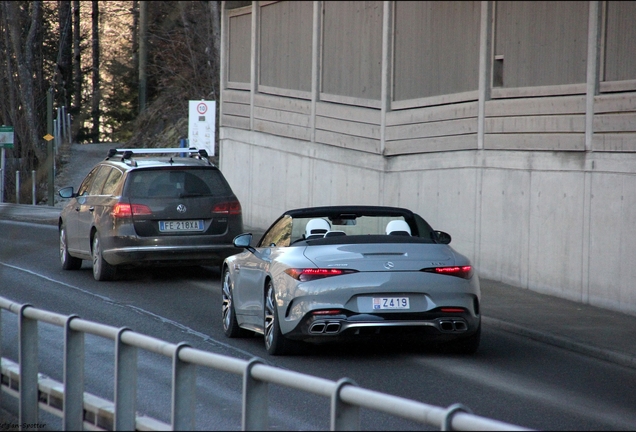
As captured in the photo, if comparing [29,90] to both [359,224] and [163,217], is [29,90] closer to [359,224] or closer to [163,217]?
[163,217]

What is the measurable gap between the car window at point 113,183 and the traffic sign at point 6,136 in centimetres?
2631

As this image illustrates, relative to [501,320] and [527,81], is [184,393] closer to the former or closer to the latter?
[501,320]

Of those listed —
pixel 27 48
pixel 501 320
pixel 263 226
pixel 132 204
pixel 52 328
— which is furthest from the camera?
pixel 27 48

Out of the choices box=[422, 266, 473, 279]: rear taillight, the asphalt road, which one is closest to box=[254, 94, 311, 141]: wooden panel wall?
the asphalt road

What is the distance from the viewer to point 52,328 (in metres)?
6.14

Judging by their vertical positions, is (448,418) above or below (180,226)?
above

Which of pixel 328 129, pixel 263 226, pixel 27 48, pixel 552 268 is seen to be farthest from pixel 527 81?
pixel 27 48

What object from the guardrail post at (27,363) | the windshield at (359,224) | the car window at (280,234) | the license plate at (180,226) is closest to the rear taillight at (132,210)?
the license plate at (180,226)

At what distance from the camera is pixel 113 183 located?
51.9ft

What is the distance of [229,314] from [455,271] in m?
2.67

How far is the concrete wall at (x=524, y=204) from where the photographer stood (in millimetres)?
13430

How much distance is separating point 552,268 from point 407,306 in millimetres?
6053

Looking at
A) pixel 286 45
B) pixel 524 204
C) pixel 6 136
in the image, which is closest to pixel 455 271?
pixel 524 204

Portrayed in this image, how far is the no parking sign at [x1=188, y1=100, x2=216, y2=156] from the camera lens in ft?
86.0
